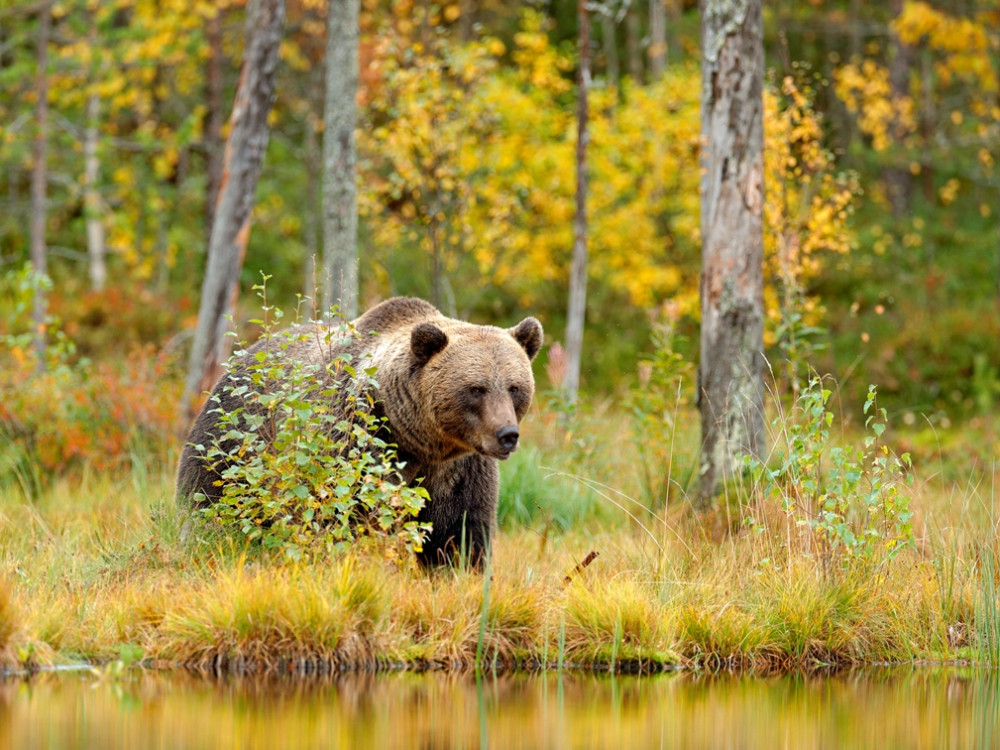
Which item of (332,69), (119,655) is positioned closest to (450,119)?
(332,69)

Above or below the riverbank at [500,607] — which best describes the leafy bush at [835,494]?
above

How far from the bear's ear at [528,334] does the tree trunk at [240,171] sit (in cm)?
534

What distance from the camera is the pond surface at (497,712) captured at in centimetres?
489

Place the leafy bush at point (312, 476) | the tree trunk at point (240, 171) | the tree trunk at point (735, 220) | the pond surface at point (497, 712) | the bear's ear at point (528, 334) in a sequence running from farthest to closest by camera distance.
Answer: the tree trunk at point (240, 171) < the tree trunk at point (735, 220) < the bear's ear at point (528, 334) < the leafy bush at point (312, 476) < the pond surface at point (497, 712)

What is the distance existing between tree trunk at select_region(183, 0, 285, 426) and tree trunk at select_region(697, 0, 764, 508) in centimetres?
503

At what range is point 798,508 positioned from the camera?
712 centimetres

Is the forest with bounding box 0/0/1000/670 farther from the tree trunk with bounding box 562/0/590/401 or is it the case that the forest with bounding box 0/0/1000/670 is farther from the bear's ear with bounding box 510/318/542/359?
the bear's ear with bounding box 510/318/542/359

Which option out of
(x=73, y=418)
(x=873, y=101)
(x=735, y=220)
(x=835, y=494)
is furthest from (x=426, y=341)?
(x=873, y=101)

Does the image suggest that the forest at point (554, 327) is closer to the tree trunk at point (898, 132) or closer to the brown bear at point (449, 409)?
the tree trunk at point (898, 132)

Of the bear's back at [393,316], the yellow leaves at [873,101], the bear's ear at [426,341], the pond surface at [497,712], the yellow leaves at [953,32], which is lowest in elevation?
the pond surface at [497,712]

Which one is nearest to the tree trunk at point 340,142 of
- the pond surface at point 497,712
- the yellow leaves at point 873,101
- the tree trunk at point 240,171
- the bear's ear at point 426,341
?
the tree trunk at point 240,171

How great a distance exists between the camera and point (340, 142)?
12.5 m

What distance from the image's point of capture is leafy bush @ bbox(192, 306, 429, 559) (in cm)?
652

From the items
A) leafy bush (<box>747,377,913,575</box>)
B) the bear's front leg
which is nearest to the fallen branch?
the bear's front leg
